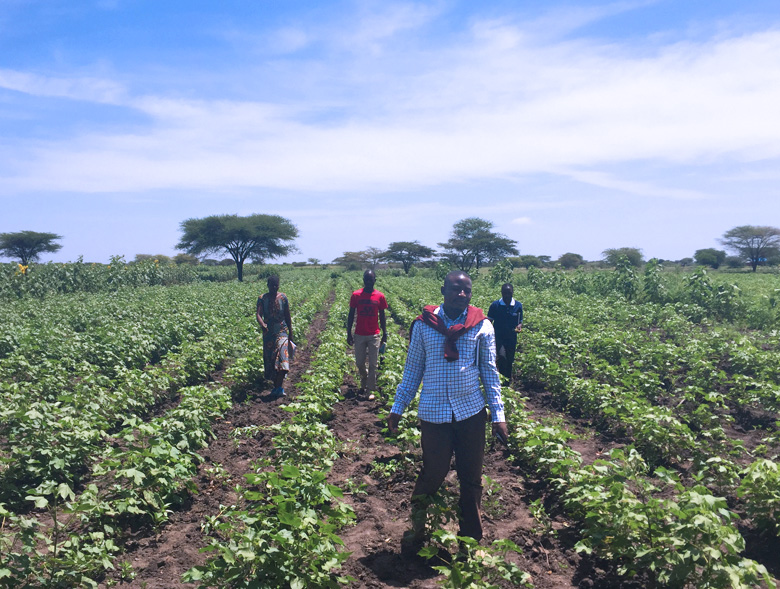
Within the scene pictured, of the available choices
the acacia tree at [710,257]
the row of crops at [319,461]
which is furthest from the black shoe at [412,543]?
the acacia tree at [710,257]

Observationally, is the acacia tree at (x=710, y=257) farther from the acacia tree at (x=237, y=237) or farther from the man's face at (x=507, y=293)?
the man's face at (x=507, y=293)

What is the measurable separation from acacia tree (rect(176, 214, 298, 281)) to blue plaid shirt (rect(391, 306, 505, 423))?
53471 millimetres

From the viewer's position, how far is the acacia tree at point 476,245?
63250mm

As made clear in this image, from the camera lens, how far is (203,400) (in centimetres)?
675

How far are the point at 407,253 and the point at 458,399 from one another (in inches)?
2931

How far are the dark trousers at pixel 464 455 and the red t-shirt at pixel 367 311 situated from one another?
14.9 ft

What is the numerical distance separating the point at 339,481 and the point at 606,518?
110 inches

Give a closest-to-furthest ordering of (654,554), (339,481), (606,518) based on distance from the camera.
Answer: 1. (654,554)
2. (606,518)
3. (339,481)

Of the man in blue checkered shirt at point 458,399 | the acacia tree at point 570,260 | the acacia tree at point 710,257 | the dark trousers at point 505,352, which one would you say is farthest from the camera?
the acacia tree at point 570,260

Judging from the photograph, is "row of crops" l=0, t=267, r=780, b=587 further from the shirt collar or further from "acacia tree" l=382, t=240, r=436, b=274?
"acacia tree" l=382, t=240, r=436, b=274

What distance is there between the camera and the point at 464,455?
3914mm

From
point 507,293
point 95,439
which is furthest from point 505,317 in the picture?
point 95,439

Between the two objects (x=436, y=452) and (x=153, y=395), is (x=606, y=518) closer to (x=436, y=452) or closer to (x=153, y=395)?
(x=436, y=452)

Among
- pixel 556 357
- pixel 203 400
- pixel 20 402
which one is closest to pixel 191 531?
pixel 203 400
